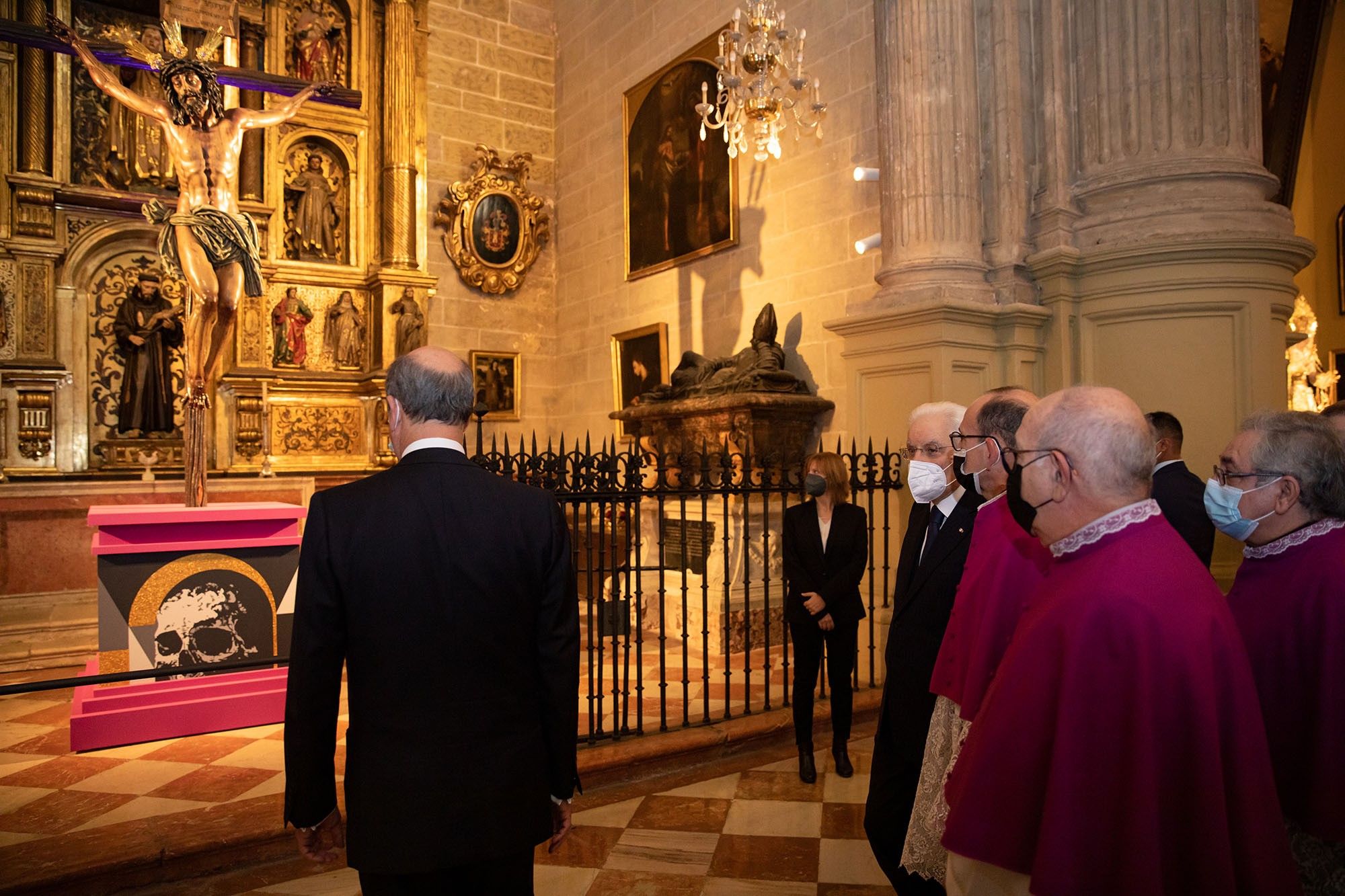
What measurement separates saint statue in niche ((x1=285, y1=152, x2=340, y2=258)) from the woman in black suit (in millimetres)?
8181

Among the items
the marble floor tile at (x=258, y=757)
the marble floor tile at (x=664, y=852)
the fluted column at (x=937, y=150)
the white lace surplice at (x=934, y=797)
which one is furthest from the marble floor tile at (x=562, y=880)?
the fluted column at (x=937, y=150)

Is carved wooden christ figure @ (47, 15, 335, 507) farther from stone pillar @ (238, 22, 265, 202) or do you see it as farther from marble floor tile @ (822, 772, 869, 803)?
stone pillar @ (238, 22, 265, 202)

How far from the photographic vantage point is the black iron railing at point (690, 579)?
4145mm

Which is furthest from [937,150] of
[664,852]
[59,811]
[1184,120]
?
[59,811]

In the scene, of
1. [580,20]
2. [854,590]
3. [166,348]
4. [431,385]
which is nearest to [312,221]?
[166,348]

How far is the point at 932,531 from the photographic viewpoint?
268 centimetres

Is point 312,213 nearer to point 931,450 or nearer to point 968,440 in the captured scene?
point 931,450

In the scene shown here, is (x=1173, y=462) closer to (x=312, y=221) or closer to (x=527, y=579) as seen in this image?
(x=527, y=579)

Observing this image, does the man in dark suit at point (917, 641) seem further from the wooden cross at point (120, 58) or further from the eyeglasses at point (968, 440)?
the wooden cross at point (120, 58)

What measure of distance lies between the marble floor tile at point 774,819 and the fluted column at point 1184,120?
12.8ft

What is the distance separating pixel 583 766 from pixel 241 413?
7.44 metres

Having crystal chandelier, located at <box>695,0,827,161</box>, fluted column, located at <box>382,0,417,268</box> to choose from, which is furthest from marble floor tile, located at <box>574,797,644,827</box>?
fluted column, located at <box>382,0,417,268</box>

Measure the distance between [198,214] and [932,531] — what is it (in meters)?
4.70

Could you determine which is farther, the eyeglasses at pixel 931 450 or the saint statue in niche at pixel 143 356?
the saint statue in niche at pixel 143 356
